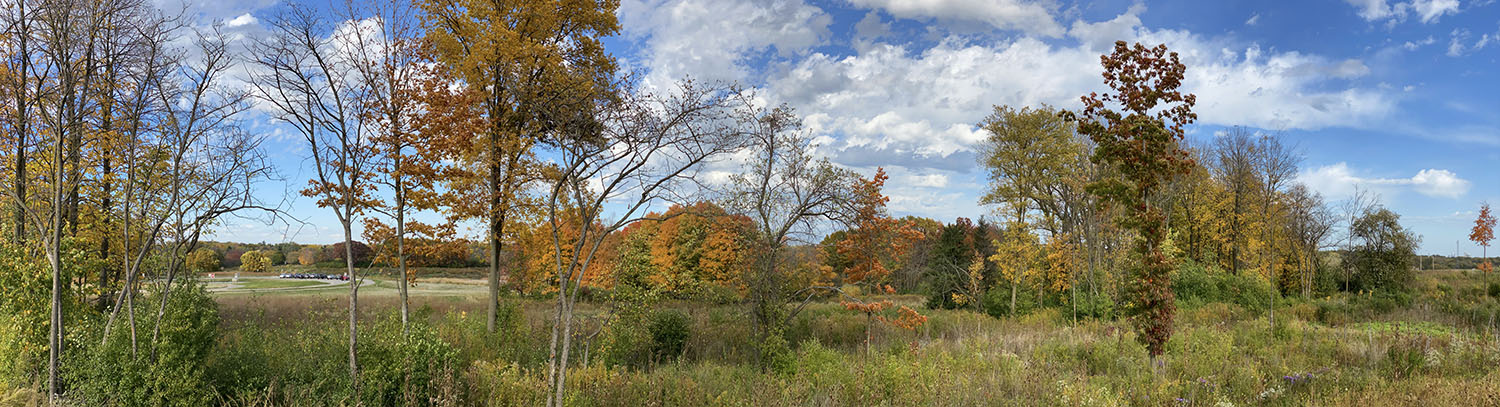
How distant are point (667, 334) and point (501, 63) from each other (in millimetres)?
6385

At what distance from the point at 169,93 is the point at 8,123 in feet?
A: 18.0

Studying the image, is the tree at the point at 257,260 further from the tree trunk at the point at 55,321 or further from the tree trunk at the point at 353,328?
the tree trunk at the point at 353,328

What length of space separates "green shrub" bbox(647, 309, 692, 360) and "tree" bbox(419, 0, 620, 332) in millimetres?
3281

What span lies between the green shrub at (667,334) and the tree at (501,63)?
3.28 meters

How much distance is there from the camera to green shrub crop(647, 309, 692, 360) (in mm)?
13758

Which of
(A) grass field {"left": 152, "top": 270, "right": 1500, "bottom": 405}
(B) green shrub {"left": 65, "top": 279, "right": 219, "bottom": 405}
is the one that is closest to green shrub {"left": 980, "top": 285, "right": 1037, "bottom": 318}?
(A) grass field {"left": 152, "top": 270, "right": 1500, "bottom": 405}

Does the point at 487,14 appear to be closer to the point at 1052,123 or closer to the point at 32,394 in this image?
the point at 32,394

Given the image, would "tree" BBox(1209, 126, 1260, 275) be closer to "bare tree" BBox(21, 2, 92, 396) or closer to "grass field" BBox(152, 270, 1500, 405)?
"grass field" BBox(152, 270, 1500, 405)

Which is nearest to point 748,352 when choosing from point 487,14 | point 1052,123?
point 487,14

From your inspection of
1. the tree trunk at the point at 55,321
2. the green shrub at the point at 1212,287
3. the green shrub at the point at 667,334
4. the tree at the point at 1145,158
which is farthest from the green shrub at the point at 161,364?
the green shrub at the point at 1212,287

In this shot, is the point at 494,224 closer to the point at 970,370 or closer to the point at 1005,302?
the point at 970,370

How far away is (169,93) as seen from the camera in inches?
414

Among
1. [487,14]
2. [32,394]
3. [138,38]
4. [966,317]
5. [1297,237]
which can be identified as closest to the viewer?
[32,394]

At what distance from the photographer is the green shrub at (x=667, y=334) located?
542 inches
